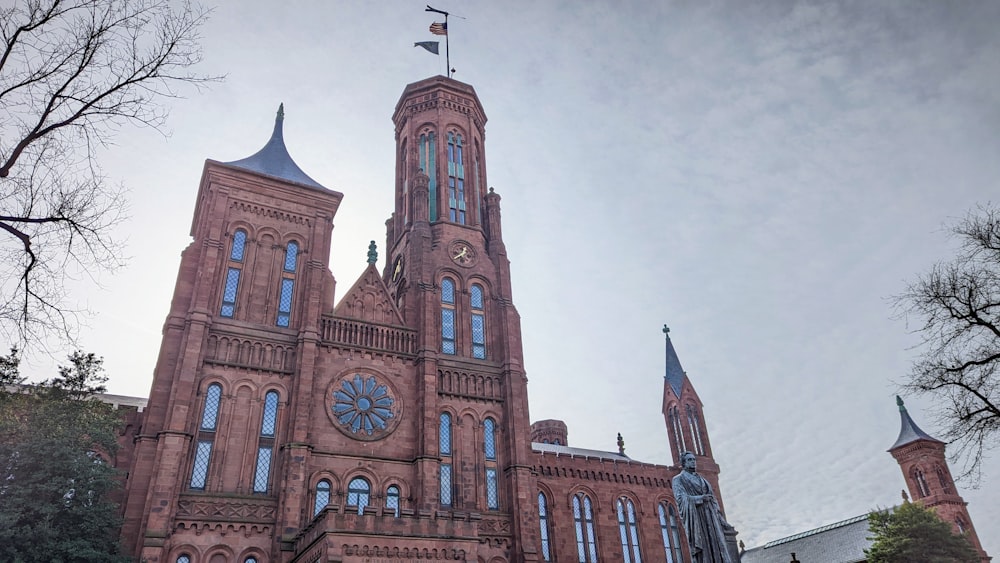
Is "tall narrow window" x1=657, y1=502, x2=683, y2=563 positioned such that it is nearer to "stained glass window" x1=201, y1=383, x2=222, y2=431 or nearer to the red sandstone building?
the red sandstone building

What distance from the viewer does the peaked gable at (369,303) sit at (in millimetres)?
34281

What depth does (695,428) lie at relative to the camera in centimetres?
4406

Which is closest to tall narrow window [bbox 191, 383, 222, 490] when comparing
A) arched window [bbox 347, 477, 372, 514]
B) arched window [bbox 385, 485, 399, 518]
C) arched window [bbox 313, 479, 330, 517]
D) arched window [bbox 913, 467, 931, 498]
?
arched window [bbox 313, 479, 330, 517]

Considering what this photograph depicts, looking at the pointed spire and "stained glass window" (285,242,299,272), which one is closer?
"stained glass window" (285,242,299,272)

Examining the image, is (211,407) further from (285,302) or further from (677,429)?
(677,429)

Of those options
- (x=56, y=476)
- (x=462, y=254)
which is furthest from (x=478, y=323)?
(x=56, y=476)

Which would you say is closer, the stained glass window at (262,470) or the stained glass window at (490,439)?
the stained glass window at (262,470)

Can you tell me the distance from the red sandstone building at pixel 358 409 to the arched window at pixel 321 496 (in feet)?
0.20

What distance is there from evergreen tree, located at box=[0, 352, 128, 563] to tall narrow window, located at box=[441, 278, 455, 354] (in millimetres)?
15429

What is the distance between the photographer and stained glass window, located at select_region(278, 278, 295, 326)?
32.2m

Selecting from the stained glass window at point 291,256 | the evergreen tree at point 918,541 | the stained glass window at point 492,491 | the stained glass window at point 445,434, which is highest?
the stained glass window at point 291,256

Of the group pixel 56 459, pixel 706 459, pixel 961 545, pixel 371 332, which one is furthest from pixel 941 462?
pixel 56 459

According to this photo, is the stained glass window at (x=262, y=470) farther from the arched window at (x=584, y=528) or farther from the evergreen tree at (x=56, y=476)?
the arched window at (x=584, y=528)

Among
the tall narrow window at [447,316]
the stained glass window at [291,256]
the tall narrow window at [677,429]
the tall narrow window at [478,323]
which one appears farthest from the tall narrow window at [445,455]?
the tall narrow window at [677,429]
